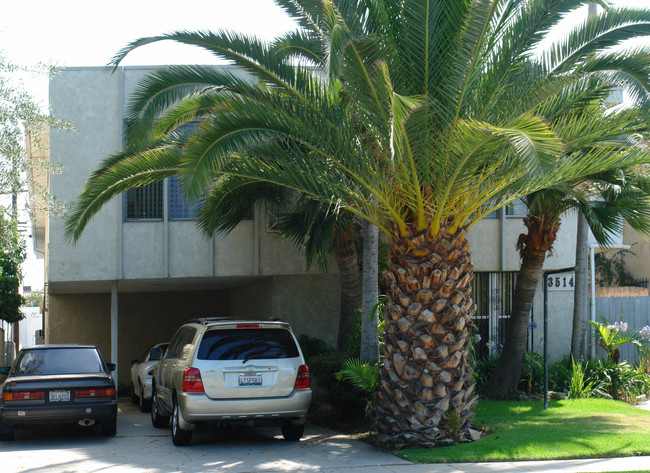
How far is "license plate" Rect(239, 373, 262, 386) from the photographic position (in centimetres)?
934

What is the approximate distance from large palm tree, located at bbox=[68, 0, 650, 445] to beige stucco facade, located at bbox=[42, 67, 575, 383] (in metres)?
5.43

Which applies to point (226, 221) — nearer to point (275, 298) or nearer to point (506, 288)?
point (275, 298)

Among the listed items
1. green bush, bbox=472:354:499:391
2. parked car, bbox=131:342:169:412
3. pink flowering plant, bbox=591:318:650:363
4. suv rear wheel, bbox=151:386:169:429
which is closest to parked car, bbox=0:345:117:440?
suv rear wheel, bbox=151:386:169:429

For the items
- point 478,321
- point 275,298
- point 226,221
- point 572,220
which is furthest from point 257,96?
point 572,220

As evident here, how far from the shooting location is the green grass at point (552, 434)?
870 cm

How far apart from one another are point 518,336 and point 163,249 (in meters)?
7.65

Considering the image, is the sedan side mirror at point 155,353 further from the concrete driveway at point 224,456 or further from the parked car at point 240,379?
the parked car at point 240,379

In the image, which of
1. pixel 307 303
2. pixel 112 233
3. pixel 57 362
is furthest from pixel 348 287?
pixel 57 362

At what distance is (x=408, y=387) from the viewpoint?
361 inches

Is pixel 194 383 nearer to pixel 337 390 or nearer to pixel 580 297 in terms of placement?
pixel 337 390

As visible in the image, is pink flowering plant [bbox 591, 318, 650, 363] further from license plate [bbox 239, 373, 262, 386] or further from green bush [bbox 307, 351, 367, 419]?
license plate [bbox 239, 373, 262, 386]

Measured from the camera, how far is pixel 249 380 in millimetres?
9367

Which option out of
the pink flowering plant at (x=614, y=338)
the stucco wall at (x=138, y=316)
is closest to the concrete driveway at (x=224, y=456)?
the pink flowering plant at (x=614, y=338)

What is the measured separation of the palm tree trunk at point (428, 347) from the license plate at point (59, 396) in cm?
462
